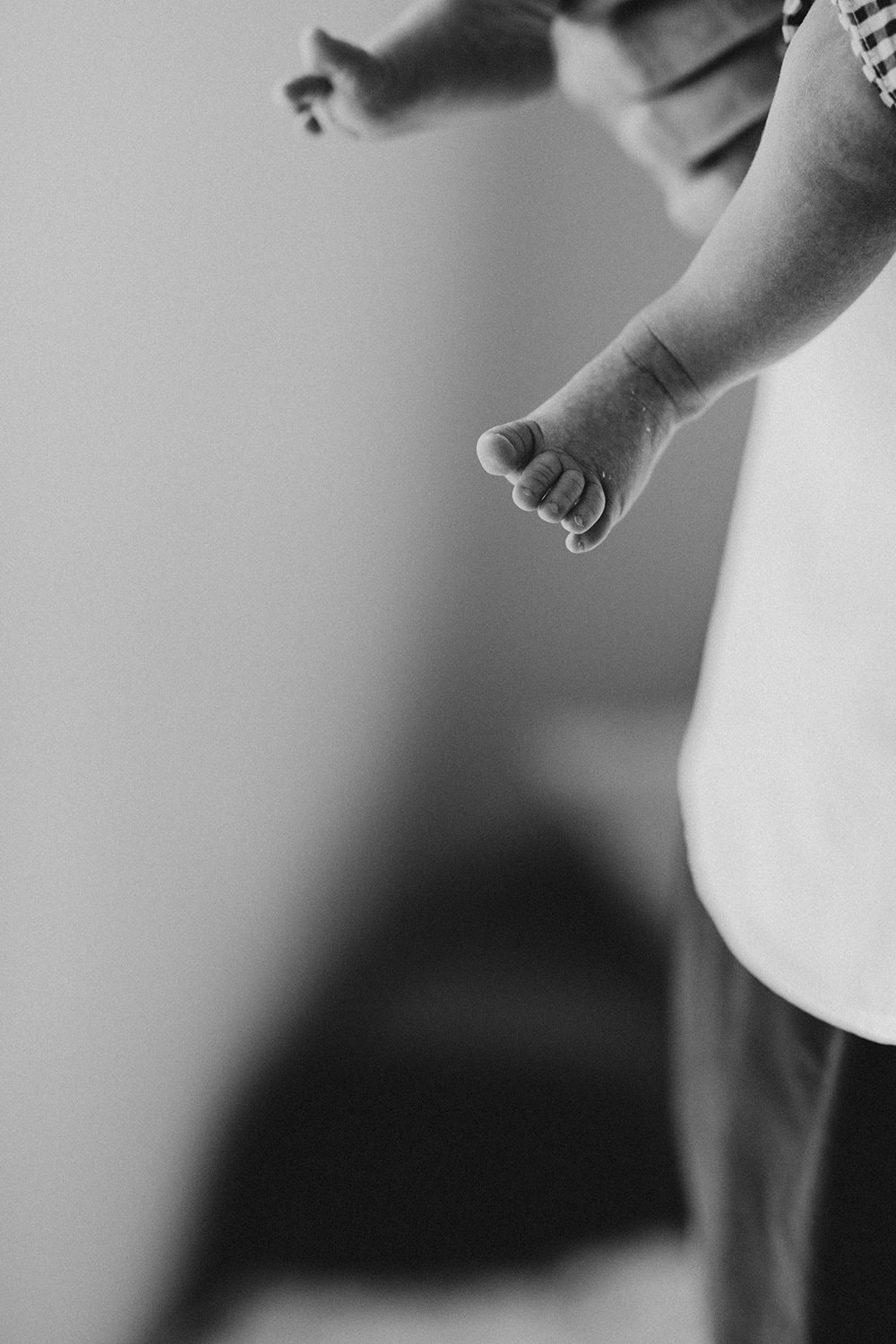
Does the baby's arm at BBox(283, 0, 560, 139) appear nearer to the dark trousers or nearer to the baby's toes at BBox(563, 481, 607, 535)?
the baby's toes at BBox(563, 481, 607, 535)

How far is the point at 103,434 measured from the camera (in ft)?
2.13

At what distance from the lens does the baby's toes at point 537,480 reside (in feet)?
0.97

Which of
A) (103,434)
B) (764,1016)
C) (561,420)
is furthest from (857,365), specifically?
(103,434)

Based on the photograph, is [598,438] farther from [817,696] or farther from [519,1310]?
[519,1310]

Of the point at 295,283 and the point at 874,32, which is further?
the point at 295,283

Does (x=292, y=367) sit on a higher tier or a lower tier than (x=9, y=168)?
lower

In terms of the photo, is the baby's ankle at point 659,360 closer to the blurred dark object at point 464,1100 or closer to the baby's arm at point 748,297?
the baby's arm at point 748,297

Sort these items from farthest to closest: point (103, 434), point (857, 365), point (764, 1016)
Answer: point (103, 434) < point (764, 1016) < point (857, 365)

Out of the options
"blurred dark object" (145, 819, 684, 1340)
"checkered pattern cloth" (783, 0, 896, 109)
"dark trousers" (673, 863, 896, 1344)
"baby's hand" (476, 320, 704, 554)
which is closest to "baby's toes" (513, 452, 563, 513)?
"baby's hand" (476, 320, 704, 554)

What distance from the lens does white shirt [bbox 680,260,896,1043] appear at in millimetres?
392

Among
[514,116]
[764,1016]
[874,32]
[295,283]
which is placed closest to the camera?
[874,32]

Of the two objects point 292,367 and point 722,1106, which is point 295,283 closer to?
point 292,367

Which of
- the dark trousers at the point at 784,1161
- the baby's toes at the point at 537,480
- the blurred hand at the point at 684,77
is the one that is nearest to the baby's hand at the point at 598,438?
the baby's toes at the point at 537,480

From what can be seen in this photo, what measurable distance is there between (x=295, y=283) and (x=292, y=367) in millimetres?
53
